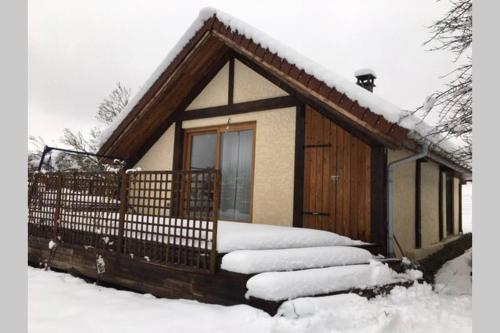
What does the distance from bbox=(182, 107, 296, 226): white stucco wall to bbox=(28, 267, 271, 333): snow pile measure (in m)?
2.92

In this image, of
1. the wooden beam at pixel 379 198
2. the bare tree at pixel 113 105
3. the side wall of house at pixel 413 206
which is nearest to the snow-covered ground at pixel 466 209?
the side wall of house at pixel 413 206

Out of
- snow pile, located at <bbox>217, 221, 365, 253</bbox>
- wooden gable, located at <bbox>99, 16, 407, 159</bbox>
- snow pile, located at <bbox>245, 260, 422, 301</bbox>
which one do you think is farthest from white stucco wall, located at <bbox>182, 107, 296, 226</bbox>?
snow pile, located at <bbox>245, 260, 422, 301</bbox>

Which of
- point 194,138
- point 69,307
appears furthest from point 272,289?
point 194,138

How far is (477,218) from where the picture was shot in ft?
5.95

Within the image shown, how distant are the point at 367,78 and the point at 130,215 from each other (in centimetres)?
711

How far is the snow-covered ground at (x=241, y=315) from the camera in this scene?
11.5 feet

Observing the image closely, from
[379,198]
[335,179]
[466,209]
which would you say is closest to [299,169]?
[335,179]

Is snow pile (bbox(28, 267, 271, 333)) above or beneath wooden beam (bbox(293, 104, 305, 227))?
beneath

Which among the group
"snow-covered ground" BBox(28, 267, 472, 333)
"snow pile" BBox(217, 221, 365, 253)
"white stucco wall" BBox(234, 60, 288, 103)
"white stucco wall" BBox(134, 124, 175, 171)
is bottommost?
"snow-covered ground" BBox(28, 267, 472, 333)

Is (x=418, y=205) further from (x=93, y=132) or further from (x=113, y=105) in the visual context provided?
(x=93, y=132)

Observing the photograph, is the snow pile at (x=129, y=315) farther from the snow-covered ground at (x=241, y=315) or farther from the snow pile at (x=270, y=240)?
the snow pile at (x=270, y=240)

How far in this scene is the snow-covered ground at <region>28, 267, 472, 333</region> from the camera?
3502 mm

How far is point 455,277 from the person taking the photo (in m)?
6.12

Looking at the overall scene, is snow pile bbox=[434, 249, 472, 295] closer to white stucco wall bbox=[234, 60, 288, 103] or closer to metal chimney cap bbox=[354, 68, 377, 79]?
white stucco wall bbox=[234, 60, 288, 103]
